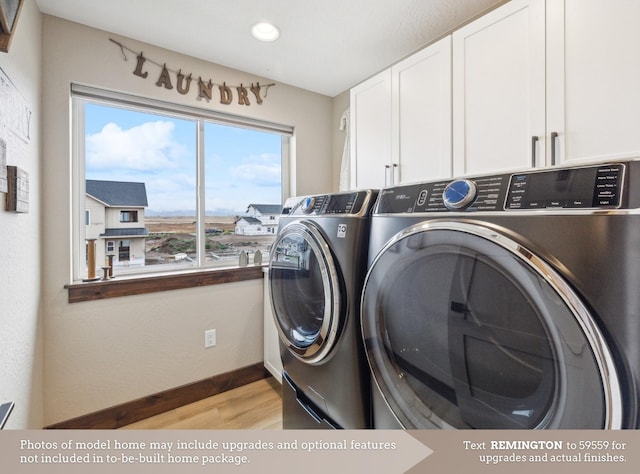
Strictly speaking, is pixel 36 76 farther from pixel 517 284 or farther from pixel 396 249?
pixel 517 284

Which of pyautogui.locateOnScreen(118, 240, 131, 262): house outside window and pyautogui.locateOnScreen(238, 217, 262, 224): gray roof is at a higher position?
pyautogui.locateOnScreen(238, 217, 262, 224): gray roof

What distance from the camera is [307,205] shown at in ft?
4.09

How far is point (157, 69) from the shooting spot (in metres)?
1.82

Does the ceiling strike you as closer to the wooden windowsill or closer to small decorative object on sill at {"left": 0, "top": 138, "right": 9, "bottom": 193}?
small decorative object on sill at {"left": 0, "top": 138, "right": 9, "bottom": 193}

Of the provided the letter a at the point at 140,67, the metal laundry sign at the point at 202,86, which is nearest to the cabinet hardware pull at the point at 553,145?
the metal laundry sign at the point at 202,86

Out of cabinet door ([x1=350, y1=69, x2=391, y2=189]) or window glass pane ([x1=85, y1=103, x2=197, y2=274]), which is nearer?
cabinet door ([x1=350, y1=69, x2=391, y2=189])

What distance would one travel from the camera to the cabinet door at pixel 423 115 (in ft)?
4.37

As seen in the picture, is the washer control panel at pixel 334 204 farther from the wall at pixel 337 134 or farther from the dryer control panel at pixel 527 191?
the wall at pixel 337 134

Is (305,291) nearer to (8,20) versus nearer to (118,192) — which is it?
(8,20)

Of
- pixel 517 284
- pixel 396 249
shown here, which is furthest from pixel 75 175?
pixel 517 284

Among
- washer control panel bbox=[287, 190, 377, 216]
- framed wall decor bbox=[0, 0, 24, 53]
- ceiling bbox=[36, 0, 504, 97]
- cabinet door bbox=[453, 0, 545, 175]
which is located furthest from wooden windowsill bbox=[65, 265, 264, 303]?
cabinet door bbox=[453, 0, 545, 175]

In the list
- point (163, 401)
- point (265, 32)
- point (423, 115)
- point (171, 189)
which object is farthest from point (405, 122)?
point (163, 401)

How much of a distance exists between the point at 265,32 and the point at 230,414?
7.57ft

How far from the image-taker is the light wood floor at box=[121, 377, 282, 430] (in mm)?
1712
